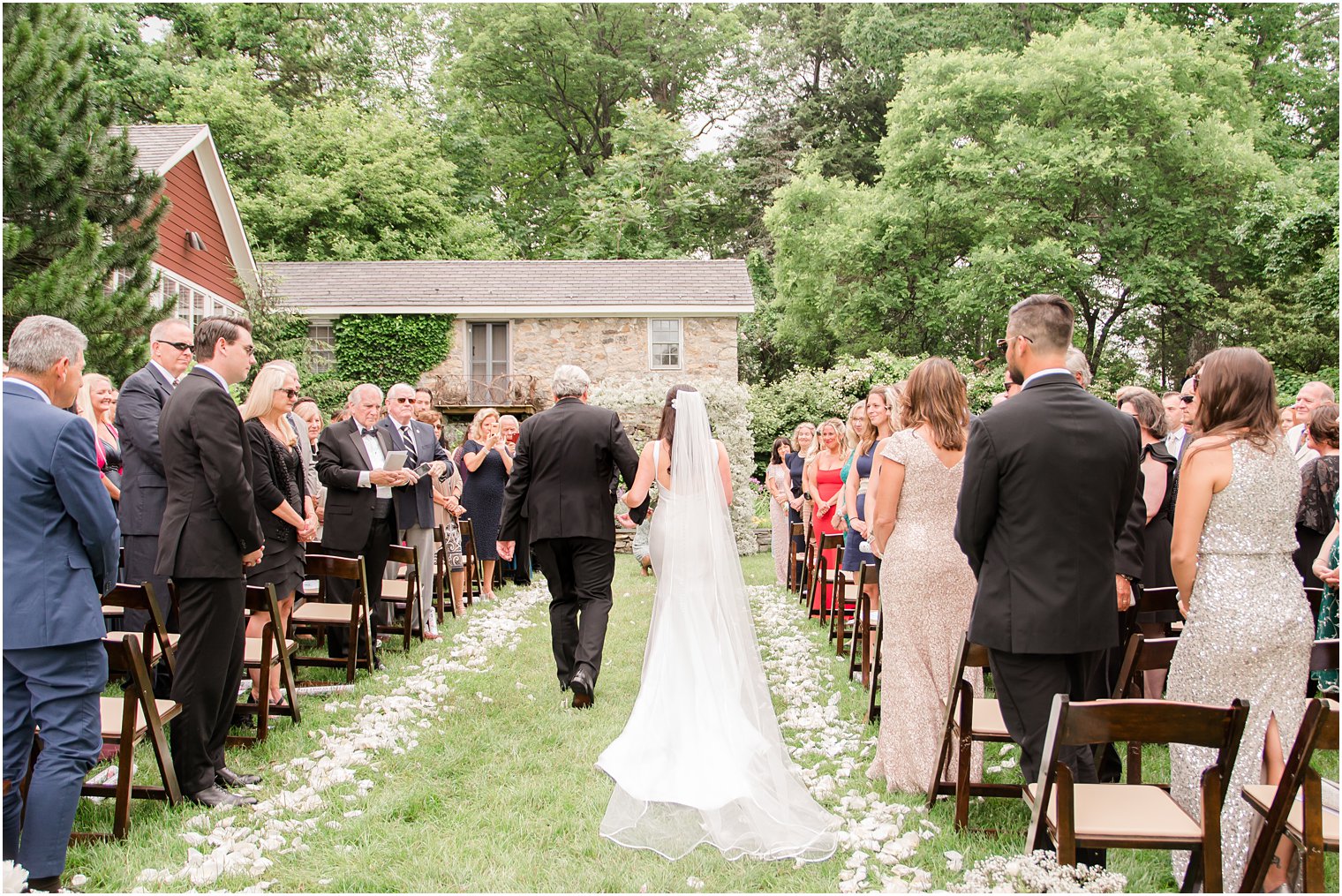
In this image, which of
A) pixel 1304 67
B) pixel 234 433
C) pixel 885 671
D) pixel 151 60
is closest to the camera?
pixel 234 433

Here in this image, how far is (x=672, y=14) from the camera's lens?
3997 centimetres

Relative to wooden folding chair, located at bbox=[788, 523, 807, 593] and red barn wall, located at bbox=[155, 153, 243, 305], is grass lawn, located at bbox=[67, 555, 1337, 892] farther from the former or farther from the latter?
red barn wall, located at bbox=[155, 153, 243, 305]

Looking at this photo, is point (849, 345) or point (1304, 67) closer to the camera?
point (1304, 67)

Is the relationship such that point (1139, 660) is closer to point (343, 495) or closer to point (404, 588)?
point (404, 588)

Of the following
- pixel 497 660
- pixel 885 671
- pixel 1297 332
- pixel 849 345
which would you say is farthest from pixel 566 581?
pixel 849 345

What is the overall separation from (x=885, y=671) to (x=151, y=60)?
123 feet

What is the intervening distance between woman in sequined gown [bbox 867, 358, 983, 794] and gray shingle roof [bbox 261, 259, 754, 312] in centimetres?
2092

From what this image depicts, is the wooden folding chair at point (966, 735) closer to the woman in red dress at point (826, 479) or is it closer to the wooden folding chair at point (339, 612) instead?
the wooden folding chair at point (339, 612)

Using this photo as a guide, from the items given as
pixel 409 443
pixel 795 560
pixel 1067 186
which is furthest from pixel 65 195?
pixel 1067 186

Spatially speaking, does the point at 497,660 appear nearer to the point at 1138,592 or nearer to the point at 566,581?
the point at 566,581

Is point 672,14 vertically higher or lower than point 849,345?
higher

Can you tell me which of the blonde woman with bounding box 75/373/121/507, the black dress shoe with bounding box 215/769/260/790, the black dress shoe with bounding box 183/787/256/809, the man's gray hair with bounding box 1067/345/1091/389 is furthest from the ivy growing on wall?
the man's gray hair with bounding box 1067/345/1091/389

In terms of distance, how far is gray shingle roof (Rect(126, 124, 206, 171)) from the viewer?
1922 cm

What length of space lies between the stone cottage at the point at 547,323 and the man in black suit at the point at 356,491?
55.0 feet
